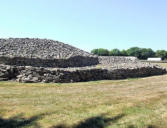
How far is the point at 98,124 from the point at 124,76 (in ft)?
30.5

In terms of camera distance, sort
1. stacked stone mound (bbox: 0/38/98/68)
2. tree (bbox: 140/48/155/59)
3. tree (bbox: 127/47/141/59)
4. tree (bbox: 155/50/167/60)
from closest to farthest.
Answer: stacked stone mound (bbox: 0/38/98/68) → tree (bbox: 155/50/167/60) → tree (bbox: 140/48/155/59) → tree (bbox: 127/47/141/59)

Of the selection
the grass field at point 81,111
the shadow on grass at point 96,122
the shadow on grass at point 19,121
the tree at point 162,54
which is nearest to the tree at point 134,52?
the tree at point 162,54

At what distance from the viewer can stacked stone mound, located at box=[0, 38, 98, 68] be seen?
13.9 metres

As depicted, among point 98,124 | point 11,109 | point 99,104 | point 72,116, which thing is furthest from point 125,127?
point 11,109

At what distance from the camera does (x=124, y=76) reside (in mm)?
13273

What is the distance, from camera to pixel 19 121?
4574 mm

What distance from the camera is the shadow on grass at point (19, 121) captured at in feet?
A: 14.2

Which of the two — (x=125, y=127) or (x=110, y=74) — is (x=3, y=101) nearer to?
(x=125, y=127)

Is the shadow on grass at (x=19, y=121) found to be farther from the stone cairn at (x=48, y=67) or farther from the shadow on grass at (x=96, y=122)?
the stone cairn at (x=48, y=67)

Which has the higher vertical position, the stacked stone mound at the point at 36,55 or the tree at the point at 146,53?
the tree at the point at 146,53

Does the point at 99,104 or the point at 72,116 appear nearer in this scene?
the point at 72,116

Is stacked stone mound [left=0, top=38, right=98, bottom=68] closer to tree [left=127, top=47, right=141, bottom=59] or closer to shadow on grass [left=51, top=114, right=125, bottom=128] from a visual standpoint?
shadow on grass [left=51, top=114, right=125, bottom=128]

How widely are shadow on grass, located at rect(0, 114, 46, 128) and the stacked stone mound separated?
30.9 feet

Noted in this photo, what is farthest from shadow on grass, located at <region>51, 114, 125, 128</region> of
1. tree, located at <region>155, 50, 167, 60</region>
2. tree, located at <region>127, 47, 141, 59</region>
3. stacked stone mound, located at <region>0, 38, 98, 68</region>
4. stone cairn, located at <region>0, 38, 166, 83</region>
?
tree, located at <region>155, 50, 167, 60</region>
